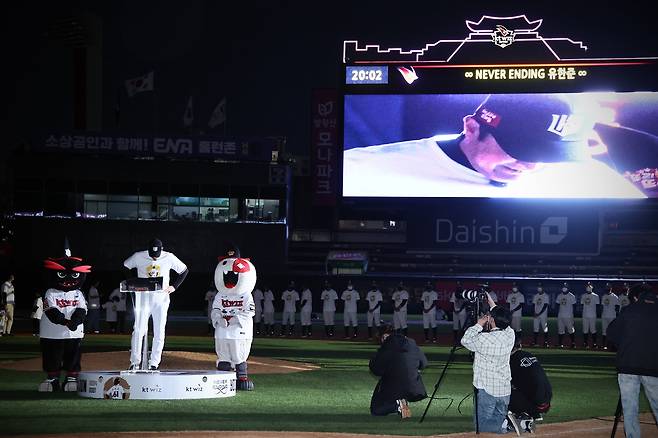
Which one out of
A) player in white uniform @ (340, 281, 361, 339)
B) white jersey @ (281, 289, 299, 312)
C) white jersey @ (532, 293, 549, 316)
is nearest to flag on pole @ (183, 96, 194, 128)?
white jersey @ (281, 289, 299, 312)

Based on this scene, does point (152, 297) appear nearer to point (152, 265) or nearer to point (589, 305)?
point (152, 265)

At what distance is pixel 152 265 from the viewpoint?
15.4 meters

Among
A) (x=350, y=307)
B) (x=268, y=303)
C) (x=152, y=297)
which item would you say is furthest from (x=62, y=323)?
(x=268, y=303)

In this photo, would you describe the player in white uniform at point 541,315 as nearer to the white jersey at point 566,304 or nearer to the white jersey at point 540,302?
the white jersey at point 540,302

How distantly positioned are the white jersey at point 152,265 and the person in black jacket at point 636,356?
7.36 metres

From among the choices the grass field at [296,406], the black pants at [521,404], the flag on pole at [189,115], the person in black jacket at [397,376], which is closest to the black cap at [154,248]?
the grass field at [296,406]

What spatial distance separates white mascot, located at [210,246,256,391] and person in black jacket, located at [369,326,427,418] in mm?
2707

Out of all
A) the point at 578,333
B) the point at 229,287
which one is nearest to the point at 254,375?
the point at 229,287

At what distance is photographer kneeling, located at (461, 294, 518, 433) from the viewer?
11.6 metres

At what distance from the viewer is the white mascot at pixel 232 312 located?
1552cm

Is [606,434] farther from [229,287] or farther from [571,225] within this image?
[571,225]

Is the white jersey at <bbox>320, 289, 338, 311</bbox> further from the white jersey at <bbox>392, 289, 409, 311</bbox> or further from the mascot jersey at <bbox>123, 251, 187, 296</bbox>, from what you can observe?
the mascot jersey at <bbox>123, 251, 187, 296</bbox>

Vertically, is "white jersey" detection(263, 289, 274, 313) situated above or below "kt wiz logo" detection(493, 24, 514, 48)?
below

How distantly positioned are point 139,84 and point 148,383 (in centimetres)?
3887
